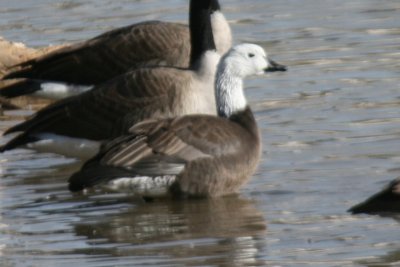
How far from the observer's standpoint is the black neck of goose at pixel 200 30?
1387cm

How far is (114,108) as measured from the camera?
1321 centimetres

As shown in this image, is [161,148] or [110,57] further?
[110,57]

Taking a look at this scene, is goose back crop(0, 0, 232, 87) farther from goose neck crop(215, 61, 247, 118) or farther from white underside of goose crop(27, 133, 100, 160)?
goose neck crop(215, 61, 247, 118)

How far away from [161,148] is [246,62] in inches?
54.9

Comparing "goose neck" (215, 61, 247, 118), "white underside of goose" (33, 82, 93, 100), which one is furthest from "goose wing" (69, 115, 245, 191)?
"white underside of goose" (33, 82, 93, 100)

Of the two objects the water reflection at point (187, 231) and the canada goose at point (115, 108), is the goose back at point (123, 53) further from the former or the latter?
the water reflection at point (187, 231)

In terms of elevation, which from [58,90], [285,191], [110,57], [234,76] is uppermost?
[234,76]

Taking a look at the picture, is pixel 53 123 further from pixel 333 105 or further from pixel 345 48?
pixel 345 48

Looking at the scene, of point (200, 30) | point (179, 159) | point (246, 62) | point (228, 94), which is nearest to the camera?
point (179, 159)

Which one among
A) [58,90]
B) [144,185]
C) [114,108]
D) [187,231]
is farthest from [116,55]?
[187,231]

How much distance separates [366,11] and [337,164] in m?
7.87

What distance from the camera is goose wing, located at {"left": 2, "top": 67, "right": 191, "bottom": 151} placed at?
13102 mm

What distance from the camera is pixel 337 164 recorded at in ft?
40.9

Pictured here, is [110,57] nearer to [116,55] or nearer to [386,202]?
[116,55]
